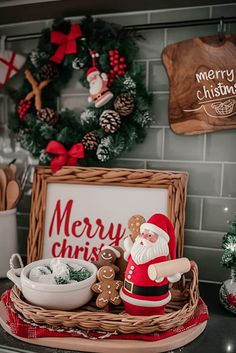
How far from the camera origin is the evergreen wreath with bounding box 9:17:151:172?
0.93 metres

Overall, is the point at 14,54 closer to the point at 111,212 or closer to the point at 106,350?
the point at 111,212

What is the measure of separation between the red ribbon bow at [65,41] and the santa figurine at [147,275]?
53 cm

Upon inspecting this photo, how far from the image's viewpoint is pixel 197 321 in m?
0.70

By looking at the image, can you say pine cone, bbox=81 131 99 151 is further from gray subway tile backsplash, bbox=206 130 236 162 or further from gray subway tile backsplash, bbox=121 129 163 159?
gray subway tile backsplash, bbox=206 130 236 162

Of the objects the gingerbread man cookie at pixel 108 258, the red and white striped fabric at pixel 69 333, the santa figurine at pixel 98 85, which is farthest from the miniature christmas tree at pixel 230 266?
the santa figurine at pixel 98 85

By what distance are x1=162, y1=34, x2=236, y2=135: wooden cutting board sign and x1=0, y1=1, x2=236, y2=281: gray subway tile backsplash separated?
28 millimetres

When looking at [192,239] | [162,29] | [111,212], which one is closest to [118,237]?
[111,212]

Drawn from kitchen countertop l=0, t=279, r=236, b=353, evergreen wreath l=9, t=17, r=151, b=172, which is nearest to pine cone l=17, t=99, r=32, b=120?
evergreen wreath l=9, t=17, r=151, b=172

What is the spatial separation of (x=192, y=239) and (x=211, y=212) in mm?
88

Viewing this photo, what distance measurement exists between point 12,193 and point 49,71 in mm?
344

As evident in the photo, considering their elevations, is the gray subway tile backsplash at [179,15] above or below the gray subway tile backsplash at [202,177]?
above

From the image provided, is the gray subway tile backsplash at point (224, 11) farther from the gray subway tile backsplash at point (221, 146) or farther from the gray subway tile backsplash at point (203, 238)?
the gray subway tile backsplash at point (203, 238)

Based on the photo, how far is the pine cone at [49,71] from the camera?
3.27 ft

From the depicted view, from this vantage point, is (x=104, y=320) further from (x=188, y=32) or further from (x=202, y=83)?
(x=188, y=32)
